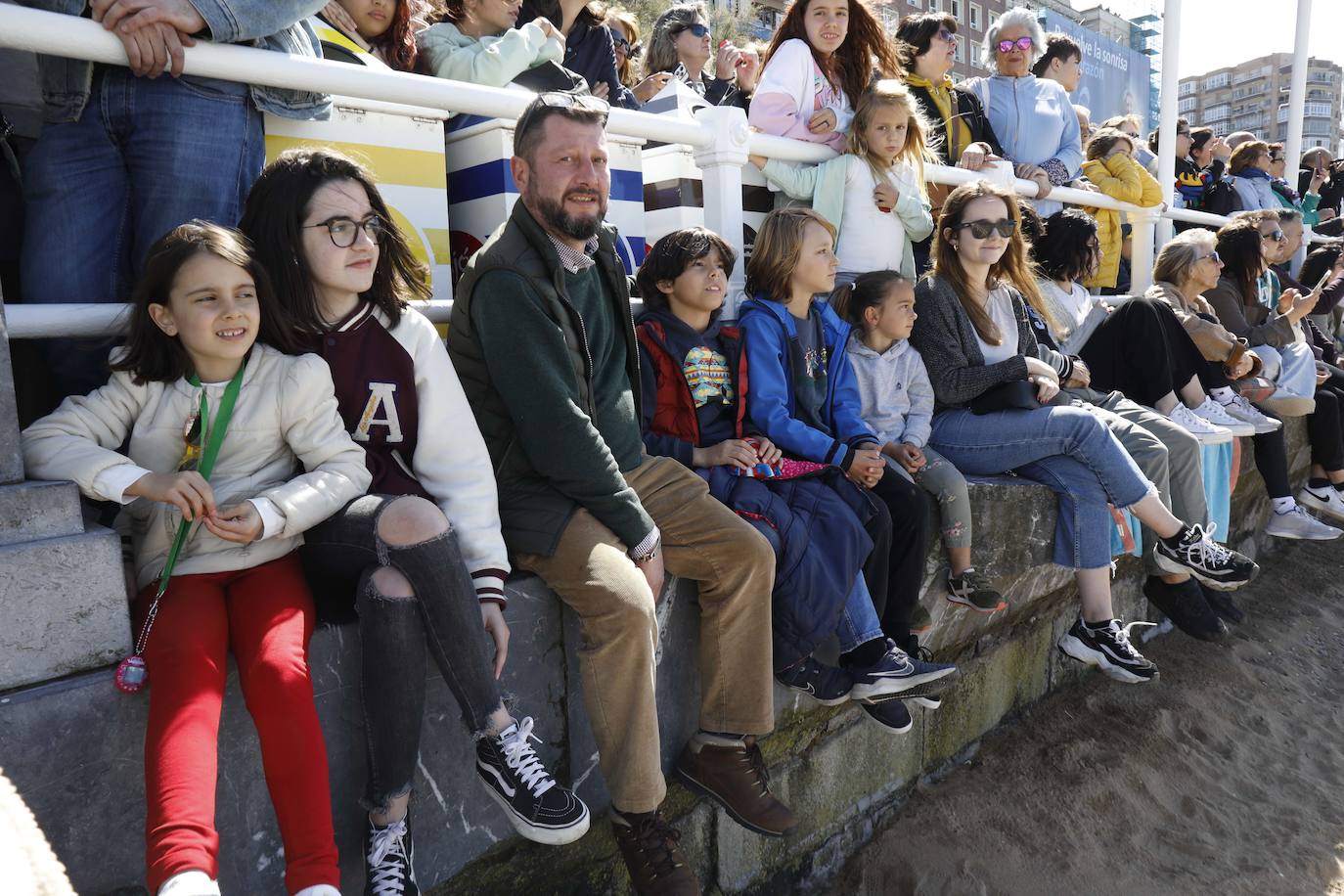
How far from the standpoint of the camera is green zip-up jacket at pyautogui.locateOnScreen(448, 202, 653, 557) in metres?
2.25

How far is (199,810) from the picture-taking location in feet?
4.98

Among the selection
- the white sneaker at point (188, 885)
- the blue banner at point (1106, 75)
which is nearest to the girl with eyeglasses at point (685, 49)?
the white sneaker at point (188, 885)

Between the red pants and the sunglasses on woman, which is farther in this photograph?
the sunglasses on woman

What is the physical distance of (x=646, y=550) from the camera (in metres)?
2.32

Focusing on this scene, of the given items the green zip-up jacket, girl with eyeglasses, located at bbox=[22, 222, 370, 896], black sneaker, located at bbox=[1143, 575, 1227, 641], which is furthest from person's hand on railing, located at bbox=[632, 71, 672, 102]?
girl with eyeglasses, located at bbox=[22, 222, 370, 896]

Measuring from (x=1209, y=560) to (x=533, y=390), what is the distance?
2.91 m

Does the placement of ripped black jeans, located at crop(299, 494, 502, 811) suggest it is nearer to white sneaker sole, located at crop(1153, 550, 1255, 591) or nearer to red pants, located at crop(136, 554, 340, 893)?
red pants, located at crop(136, 554, 340, 893)

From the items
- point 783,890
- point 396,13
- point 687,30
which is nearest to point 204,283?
point 396,13

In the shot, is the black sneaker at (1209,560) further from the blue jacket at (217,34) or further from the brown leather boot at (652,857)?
the blue jacket at (217,34)

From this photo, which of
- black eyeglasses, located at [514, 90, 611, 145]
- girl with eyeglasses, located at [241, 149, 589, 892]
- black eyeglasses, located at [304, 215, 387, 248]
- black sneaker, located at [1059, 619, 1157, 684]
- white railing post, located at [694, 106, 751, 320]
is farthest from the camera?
black sneaker, located at [1059, 619, 1157, 684]

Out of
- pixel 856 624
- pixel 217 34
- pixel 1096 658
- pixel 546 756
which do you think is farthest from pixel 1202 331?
pixel 217 34

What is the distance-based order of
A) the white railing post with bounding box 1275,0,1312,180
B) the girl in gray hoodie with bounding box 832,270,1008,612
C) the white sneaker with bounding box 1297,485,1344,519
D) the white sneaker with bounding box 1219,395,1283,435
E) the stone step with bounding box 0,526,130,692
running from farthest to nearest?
the white railing post with bounding box 1275,0,1312,180, the white sneaker with bounding box 1297,485,1344,519, the white sneaker with bounding box 1219,395,1283,435, the girl in gray hoodie with bounding box 832,270,1008,612, the stone step with bounding box 0,526,130,692

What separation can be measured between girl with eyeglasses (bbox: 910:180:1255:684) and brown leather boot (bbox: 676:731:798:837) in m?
1.69

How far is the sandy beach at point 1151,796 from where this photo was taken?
3.43 meters
